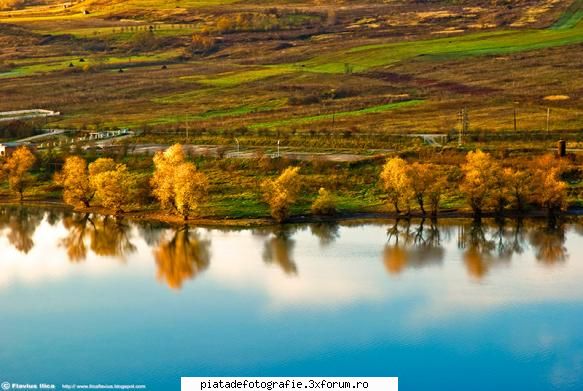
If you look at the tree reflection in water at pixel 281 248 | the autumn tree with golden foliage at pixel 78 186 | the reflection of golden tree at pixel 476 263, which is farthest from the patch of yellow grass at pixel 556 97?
the autumn tree with golden foliage at pixel 78 186

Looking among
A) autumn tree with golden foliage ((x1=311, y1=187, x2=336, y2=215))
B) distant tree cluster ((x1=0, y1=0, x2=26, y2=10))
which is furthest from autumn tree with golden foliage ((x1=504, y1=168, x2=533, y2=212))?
distant tree cluster ((x1=0, y1=0, x2=26, y2=10))

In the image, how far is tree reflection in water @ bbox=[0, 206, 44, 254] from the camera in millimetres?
48406

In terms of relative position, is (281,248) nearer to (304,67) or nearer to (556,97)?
(556,97)

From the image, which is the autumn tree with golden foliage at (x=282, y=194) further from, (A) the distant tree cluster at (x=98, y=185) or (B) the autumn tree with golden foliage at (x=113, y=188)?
(A) the distant tree cluster at (x=98, y=185)

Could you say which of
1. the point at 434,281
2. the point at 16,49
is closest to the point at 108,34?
the point at 16,49

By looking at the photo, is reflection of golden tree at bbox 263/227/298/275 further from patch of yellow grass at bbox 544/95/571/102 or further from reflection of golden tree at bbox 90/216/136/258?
patch of yellow grass at bbox 544/95/571/102

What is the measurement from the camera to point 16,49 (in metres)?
140

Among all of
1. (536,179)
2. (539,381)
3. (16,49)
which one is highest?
(16,49)

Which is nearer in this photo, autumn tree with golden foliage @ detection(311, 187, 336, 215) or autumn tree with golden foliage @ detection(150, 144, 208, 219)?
autumn tree with golden foliage @ detection(150, 144, 208, 219)

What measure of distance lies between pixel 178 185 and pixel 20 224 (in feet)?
31.7

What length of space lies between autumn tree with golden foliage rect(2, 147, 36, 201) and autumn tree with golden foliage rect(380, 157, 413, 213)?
22500mm

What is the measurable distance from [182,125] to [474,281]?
43.1 metres

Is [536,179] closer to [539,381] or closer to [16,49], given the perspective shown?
[539,381]

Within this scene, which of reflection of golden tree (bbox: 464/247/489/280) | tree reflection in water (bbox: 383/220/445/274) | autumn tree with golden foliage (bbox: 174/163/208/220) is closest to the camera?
reflection of golden tree (bbox: 464/247/489/280)
